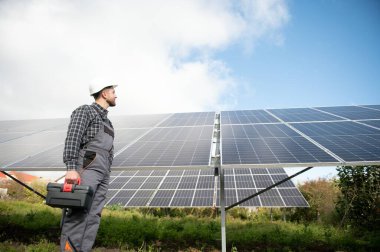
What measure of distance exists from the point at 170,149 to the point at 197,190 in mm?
6972

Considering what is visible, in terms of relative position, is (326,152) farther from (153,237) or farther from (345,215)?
(345,215)

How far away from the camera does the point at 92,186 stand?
11.8 feet

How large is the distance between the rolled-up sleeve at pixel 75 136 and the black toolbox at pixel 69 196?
0.92ft

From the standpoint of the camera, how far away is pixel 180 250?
8.15 metres

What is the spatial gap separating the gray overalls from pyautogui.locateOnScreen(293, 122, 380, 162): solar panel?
4.04m

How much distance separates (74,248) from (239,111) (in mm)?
8364

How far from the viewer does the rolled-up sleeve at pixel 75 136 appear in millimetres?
3516

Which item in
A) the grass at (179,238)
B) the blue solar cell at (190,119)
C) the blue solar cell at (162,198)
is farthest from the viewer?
the blue solar cell at (162,198)

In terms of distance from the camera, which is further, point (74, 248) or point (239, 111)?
point (239, 111)

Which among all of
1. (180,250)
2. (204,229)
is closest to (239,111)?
(204,229)

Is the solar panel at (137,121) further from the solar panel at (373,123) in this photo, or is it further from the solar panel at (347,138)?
the solar panel at (373,123)

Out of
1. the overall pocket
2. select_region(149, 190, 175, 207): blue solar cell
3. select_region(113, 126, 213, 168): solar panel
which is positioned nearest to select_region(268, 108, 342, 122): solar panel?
select_region(113, 126, 213, 168): solar panel

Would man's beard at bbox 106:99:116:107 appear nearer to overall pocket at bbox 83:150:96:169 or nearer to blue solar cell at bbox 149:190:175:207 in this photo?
overall pocket at bbox 83:150:96:169

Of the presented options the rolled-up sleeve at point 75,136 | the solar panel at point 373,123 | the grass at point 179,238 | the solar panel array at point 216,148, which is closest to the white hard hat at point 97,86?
the rolled-up sleeve at point 75,136
